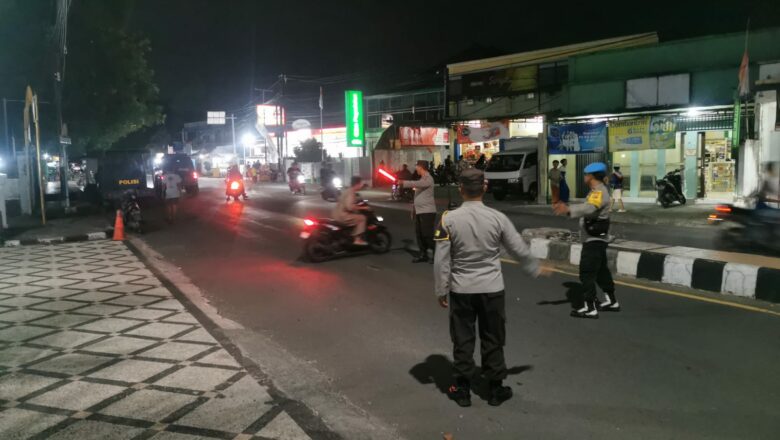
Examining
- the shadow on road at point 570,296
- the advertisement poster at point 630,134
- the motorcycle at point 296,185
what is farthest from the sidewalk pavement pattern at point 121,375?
the motorcycle at point 296,185

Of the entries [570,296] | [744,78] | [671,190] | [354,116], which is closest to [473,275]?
[570,296]

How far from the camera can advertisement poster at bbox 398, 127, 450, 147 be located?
32656mm

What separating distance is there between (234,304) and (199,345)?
6.74ft

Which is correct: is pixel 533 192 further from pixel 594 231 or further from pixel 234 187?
pixel 594 231

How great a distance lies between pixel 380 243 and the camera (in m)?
11.9

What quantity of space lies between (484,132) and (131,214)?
16093 millimetres

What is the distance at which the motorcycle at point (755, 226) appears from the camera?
31.2ft

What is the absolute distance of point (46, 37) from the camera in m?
24.4

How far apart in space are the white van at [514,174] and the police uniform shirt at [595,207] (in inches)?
694

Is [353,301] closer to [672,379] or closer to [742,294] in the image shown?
[672,379]

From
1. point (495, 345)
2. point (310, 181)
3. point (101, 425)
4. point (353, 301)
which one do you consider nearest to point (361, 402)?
point (495, 345)

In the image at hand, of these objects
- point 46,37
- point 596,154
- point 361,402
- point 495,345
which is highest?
point 46,37

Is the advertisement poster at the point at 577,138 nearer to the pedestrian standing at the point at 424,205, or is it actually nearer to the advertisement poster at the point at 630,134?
the advertisement poster at the point at 630,134

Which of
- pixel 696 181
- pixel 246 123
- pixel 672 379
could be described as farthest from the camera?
pixel 246 123
